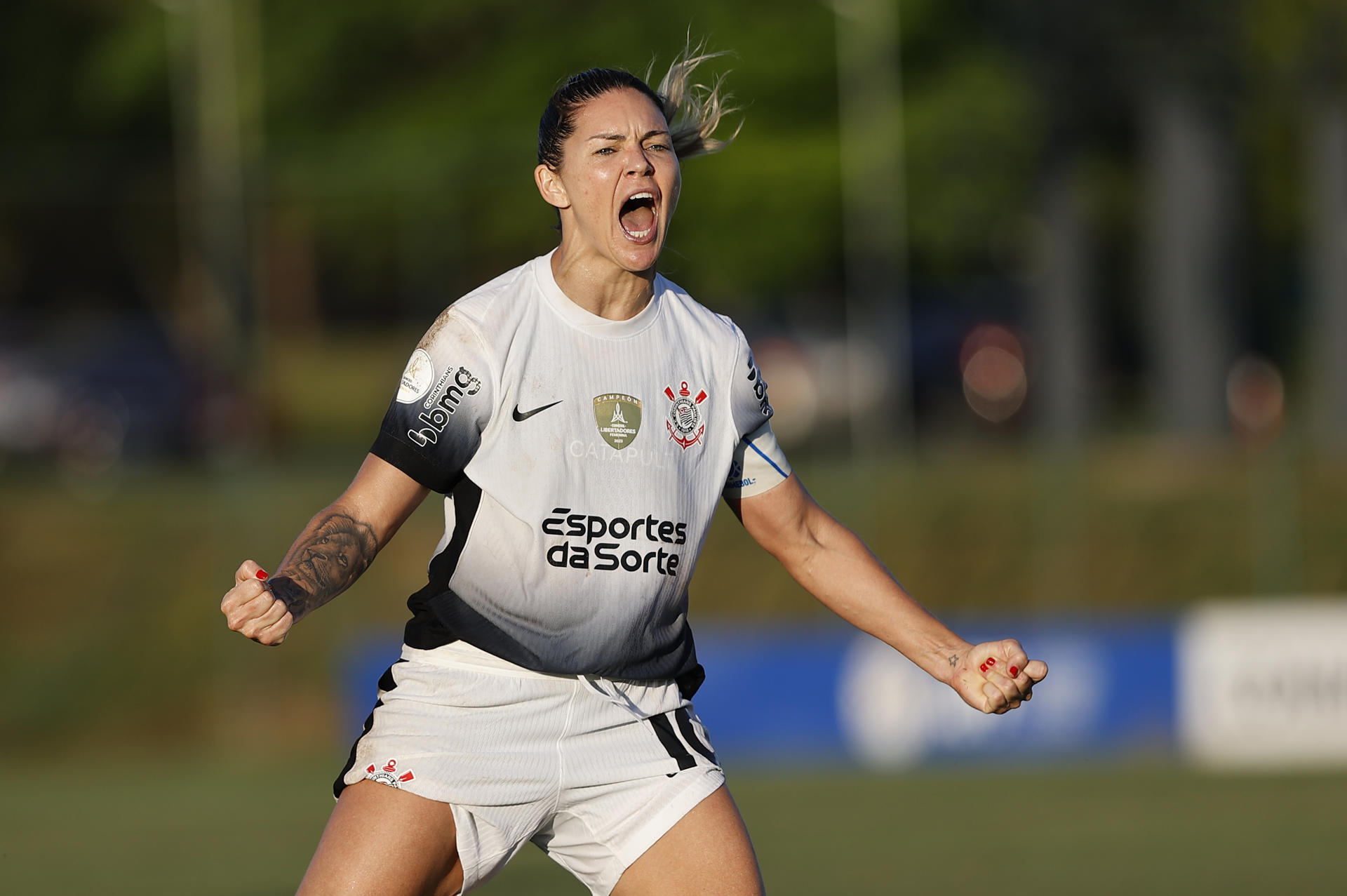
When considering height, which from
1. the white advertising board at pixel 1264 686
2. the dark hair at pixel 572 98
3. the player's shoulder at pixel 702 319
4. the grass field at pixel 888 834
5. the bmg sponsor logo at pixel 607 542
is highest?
the dark hair at pixel 572 98

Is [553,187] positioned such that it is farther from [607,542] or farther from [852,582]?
[852,582]

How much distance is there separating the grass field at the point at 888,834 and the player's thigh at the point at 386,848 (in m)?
4.97

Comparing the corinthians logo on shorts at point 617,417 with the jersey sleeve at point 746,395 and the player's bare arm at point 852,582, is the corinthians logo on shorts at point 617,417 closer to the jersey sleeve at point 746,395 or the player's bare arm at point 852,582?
the jersey sleeve at point 746,395

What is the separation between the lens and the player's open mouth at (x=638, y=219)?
13.1 ft

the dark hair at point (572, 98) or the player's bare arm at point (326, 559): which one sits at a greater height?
the dark hair at point (572, 98)

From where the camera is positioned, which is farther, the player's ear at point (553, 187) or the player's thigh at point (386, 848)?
the player's ear at point (553, 187)

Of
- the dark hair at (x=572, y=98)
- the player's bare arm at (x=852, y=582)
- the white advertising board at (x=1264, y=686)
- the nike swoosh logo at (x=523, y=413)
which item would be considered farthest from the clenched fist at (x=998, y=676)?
the white advertising board at (x=1264, y=686)

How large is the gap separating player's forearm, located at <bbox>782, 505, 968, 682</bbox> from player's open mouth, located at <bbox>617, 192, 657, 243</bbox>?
0.80m

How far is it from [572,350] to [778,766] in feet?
30.3

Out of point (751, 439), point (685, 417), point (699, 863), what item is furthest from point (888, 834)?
point (685, 417)

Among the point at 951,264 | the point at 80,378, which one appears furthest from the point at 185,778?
the point at 951,264

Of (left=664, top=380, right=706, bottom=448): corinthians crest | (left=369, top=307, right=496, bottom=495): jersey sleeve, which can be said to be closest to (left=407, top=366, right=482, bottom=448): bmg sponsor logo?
(left=369, top=307, right=496, bottom=495): jersey sleeve

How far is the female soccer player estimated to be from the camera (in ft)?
12.8

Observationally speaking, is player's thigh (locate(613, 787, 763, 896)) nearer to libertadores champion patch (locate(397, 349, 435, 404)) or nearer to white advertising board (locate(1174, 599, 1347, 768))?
libertadores champion patch (locate(397, 349, 435, 404))
